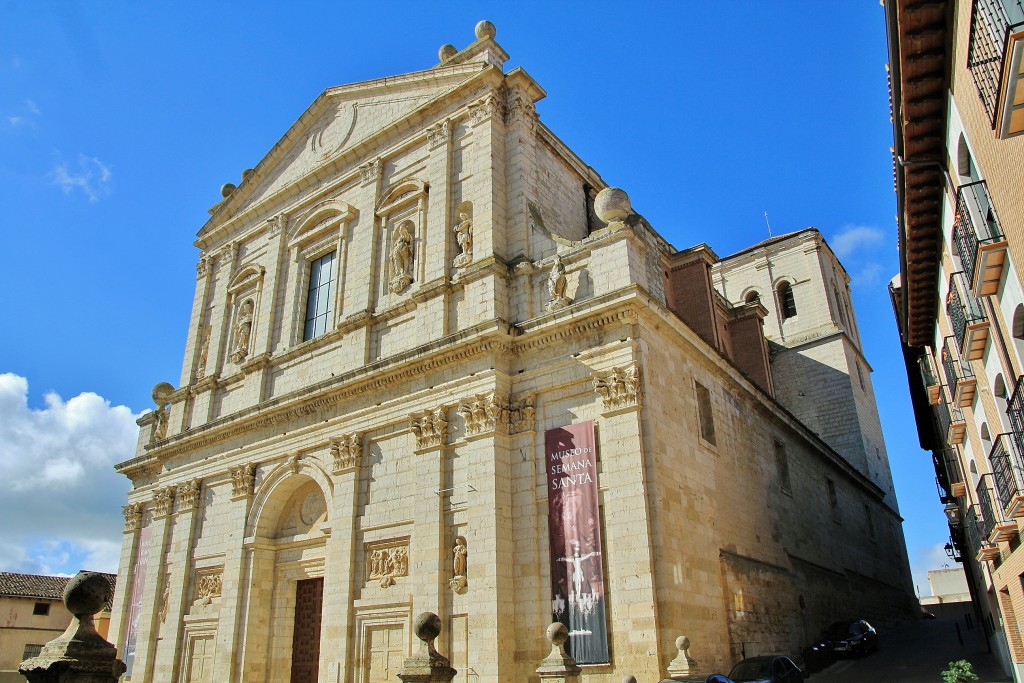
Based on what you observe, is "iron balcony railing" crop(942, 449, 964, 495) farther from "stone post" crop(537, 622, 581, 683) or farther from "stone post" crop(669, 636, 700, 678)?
"stone post" crop(537, 622, 581, 683)

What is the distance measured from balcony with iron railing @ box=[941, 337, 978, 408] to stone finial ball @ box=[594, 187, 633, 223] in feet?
21.0

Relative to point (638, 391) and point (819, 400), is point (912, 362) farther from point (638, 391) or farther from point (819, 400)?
point (819, 400)

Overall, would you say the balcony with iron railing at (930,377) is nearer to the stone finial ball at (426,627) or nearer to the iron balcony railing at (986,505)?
the iron balcony railing at (986,505)

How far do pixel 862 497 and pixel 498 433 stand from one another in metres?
20.9

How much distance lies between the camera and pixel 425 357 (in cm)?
1598

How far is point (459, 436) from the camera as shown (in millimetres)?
15289

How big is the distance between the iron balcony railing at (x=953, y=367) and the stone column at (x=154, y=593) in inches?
790

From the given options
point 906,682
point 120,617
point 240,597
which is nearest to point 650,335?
point 906,682

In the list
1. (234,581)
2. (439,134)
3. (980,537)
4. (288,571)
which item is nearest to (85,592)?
(288,571)

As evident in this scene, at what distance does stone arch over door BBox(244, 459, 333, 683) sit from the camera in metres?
17.4

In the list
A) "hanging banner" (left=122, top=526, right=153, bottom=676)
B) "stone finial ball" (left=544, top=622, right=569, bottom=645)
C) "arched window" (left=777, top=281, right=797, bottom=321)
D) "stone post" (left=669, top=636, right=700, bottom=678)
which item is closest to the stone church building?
"hanging banner" (left=122, top=526, right=153, bottom=676)

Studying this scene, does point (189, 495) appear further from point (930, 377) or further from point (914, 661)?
point (914, 661)

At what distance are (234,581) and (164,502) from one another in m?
4.93

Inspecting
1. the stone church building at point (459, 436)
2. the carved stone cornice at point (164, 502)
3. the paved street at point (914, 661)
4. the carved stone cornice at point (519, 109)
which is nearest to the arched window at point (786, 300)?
the stone church building at point (459, 436)
